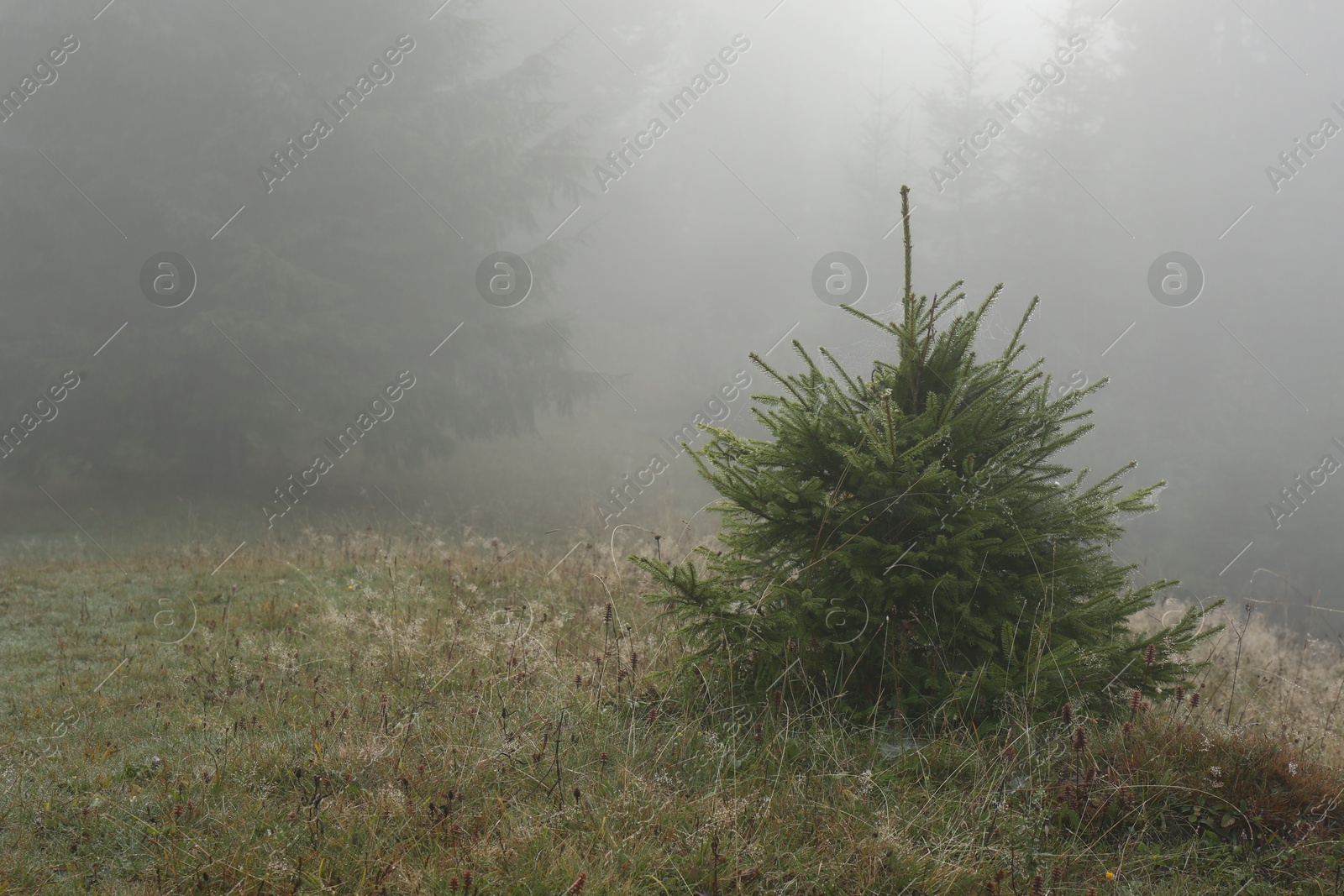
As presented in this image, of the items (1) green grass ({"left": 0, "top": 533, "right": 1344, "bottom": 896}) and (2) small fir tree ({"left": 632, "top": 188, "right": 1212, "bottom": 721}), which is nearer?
(1) green grass ({"left": 0, "top": 533, "right": 1344, "bottom": 896})

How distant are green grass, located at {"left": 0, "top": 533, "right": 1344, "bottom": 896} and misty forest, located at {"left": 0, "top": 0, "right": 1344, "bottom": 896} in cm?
3

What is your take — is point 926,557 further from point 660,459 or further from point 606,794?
point 660,459

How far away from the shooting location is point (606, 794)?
2984 millimetres

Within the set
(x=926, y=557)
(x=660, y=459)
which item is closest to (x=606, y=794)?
(x=926, y=557)

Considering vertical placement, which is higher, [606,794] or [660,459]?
[660,459]

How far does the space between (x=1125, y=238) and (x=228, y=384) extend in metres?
29.3

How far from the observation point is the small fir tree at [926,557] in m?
3.45

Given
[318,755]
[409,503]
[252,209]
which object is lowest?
[318,755]

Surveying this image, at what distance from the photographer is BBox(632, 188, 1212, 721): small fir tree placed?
3453 mm

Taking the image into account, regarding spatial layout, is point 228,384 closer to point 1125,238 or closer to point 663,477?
point 663,477

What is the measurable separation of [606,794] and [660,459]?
9.98 metres

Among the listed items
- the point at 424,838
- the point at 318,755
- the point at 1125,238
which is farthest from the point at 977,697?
the point at 1125,238

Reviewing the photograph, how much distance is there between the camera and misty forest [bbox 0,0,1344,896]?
9.85 ft

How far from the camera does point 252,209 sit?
1672 cm
